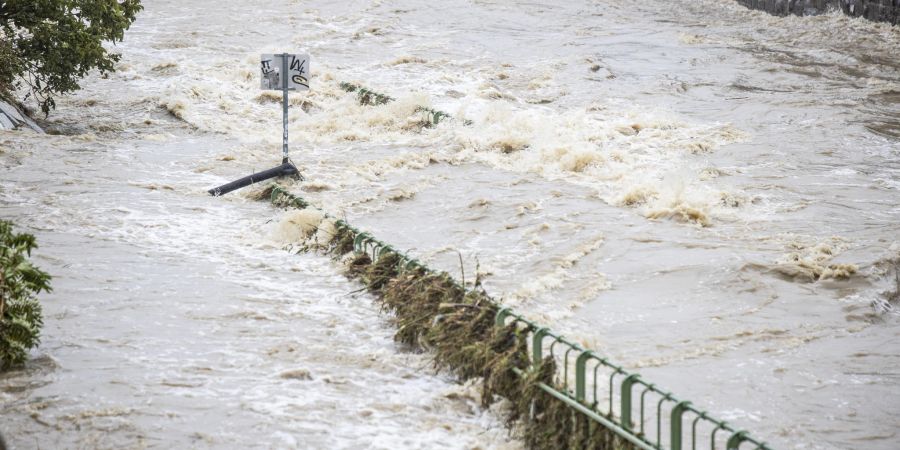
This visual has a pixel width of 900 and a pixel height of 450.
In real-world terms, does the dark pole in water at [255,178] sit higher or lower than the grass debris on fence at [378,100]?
lower

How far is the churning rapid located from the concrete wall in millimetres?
559

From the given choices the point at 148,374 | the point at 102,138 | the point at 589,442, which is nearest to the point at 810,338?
the point at 589,442

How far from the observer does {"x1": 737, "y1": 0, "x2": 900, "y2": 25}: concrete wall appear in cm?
2791

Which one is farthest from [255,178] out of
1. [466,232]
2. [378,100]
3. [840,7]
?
[840,7]

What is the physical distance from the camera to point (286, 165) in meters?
15.6

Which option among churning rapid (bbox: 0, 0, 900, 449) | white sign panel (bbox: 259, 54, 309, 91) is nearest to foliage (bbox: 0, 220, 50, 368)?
churning rapid (bbox: 0, 0, 900, 449)

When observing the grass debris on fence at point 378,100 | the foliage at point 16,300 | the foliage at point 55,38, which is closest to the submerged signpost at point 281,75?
the foliage at point 55,38

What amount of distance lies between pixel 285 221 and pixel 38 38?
7.81 metres

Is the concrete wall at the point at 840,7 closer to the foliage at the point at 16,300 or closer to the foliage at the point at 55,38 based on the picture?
the foliage at the point at 55,38

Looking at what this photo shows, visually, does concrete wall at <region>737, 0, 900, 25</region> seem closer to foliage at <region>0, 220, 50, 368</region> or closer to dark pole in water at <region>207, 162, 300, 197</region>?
dark pole in water at <region>207, 162, 300, 197</region>

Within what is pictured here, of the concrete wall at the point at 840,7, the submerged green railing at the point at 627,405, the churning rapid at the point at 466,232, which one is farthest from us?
the concrete wall at the point at 840,7

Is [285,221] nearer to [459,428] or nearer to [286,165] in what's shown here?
[286,165]

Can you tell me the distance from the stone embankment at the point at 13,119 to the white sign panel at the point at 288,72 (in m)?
6.02

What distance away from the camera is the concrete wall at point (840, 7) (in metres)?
27.9
